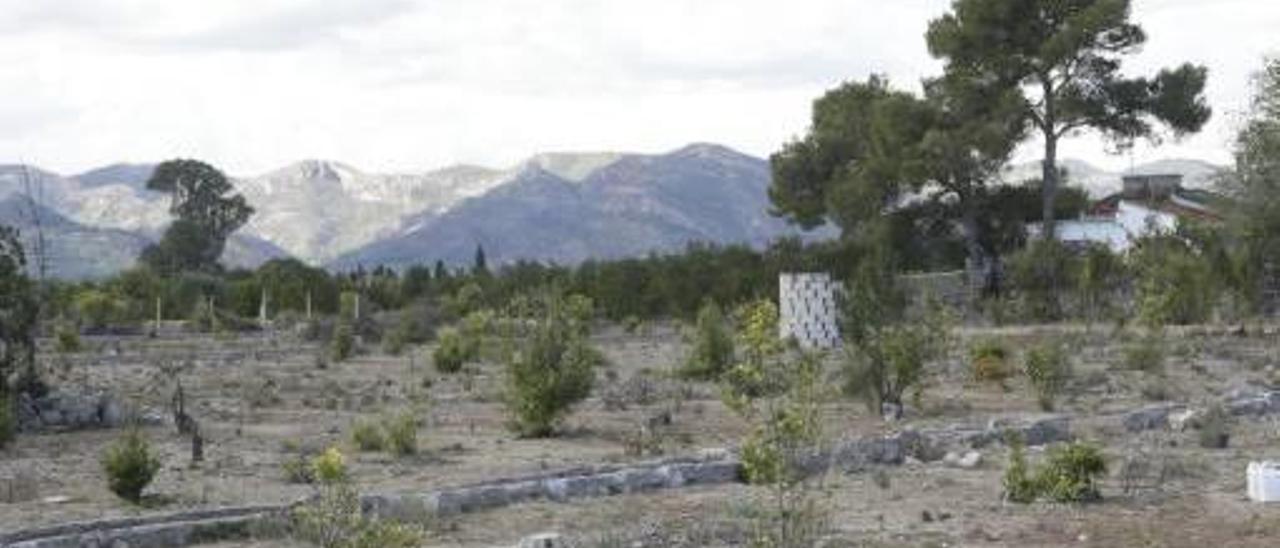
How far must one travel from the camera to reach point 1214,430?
2056cm

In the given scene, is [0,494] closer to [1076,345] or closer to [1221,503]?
[1221,503]

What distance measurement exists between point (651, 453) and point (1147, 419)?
670 centimetres

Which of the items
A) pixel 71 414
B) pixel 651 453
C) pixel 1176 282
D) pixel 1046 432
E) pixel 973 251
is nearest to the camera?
pixel 651 453

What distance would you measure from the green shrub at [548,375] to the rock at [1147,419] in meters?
7.01

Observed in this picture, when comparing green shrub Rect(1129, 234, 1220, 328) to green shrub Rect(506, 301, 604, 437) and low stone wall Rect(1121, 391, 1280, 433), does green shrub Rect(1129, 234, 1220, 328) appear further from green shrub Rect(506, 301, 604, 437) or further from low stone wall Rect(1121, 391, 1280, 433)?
green shrub Rect(506, 301, 604, 437)

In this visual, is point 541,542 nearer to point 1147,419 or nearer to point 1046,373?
point 1147,419

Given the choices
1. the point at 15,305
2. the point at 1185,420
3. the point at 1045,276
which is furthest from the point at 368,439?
the point at 1045,276

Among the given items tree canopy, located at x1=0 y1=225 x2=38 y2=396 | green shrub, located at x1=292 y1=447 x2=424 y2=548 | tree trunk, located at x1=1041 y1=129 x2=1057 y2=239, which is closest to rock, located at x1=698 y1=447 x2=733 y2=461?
green shrub, located at x1=292 y1=447 x2=424 y2=548

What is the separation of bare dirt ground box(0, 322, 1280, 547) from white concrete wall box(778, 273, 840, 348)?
3188 millimetres

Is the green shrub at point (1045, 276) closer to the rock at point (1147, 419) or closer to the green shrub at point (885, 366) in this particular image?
the green shrub at point (885, 366)

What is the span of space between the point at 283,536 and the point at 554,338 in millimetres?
8664

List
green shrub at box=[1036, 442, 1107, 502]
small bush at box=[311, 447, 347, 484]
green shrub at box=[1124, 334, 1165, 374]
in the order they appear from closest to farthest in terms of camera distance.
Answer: small bush at box=[311, 447, 347, 484] → green shrub at box=[1036, 442, 1107, 502] → green shrub at box=[1124, 334, 1165, 374]

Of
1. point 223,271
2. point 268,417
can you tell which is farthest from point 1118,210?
point 268,417

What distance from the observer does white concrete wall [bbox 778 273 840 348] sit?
129ft
